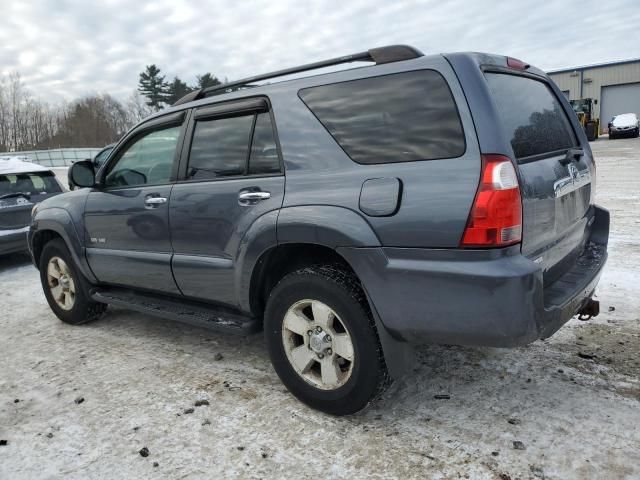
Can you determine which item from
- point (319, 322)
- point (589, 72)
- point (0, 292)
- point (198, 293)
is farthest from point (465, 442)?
point (589, 72)

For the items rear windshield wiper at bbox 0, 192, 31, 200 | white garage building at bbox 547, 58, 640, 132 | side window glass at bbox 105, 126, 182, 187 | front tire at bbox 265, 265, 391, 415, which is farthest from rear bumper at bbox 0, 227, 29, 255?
white garage building at bbox 547, 58, 640, 132

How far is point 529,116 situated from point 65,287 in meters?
4.11

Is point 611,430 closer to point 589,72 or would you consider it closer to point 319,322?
point 319,322

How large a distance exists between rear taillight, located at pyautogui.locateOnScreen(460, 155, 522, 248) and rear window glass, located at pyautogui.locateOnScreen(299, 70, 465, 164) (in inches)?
6.7

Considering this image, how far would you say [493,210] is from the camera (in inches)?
85.0

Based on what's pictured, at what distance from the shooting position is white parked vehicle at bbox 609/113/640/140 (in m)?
30.2

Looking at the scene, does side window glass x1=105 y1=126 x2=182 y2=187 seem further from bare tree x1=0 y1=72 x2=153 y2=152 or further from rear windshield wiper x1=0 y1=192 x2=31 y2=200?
bare tree x1=0 y1=72 x2=153 y2=152

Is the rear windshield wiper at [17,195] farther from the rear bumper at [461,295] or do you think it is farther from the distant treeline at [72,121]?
the distant treeline at [72,121]

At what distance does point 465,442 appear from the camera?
246 cm

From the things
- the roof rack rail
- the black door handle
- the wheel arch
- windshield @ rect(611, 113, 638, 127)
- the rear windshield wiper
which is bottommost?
the wheel arch

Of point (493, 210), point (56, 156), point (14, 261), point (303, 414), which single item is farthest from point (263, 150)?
point (56, 156)

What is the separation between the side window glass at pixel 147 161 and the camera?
3.63 meters

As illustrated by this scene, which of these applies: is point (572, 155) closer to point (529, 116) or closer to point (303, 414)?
point (529, 116)

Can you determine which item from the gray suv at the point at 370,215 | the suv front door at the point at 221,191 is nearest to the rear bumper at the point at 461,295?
the gray suv at the point at 370,215
